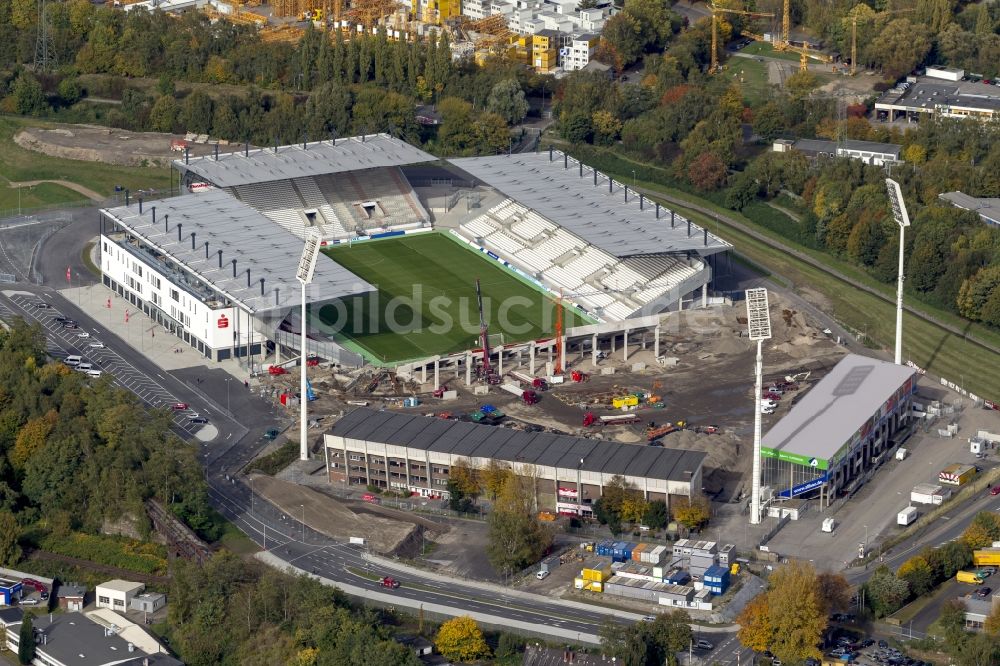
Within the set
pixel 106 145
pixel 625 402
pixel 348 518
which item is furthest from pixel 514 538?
pixel 106 145

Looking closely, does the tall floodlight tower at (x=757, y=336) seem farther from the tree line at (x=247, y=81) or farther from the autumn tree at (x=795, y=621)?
the tree line at (x=247, y=81)

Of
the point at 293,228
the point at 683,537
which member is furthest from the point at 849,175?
the point at 683,537

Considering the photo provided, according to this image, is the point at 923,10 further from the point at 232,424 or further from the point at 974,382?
the point at 232,424

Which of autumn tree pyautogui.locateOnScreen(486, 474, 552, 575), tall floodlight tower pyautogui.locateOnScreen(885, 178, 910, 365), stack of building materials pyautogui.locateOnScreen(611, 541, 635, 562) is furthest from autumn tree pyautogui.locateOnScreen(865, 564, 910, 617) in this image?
tall floodlight tower pyautogui.locateOnScreen(885, 178, 910, 365)

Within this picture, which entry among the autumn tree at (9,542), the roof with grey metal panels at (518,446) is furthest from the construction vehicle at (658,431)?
the autumn tree at (9,542)

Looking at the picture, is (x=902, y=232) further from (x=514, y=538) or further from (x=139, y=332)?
(x=139, y=332)
